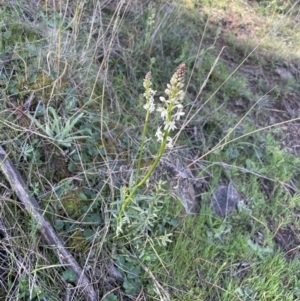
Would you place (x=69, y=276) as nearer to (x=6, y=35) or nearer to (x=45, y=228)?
(x=45, y=228)

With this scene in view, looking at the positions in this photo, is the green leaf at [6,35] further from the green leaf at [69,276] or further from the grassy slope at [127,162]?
the green leaf at [69,276]

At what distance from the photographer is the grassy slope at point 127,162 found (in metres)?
1.78

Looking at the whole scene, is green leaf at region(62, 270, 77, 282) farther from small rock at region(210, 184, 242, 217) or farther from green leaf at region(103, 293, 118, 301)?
small rock at region(210, 184, 242, 217)

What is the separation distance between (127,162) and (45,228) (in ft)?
1.96

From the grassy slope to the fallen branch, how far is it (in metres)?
0.04

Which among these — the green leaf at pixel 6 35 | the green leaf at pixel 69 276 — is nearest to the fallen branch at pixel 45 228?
the green leaf at pixel 69 276

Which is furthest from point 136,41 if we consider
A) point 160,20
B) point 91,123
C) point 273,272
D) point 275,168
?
point 273,272

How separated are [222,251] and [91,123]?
0.92 meters

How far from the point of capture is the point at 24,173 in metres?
1.83

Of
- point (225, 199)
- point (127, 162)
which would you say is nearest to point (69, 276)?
point (127, 162)

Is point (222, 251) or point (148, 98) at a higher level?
point (148, 98)

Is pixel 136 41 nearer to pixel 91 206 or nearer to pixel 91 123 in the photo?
pixel 91 123

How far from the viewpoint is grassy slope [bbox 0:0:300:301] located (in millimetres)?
1784

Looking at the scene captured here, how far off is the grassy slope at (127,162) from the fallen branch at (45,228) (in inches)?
1.6
